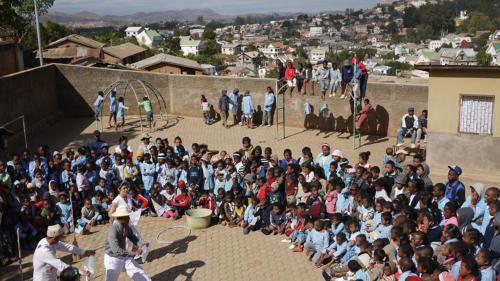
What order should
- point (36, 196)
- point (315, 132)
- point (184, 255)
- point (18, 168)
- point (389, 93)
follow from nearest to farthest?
point (184, 255) → point (36, 196) → point (18, 168) → point (389, 93) → point (315, 132)

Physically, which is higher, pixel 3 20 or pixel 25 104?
pixel 3 20

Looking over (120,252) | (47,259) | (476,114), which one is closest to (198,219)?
(120,252)

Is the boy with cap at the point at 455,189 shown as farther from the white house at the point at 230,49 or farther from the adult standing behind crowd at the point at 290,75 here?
the white house at the point at 230,49

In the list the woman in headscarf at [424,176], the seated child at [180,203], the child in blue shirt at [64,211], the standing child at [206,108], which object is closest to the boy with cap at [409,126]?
the woman in headscarf at [424,176]

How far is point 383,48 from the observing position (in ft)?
655

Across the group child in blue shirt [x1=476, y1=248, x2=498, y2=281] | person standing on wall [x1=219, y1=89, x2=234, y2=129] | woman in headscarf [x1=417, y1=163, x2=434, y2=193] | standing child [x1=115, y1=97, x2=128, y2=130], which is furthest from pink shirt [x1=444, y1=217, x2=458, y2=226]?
standing child [x1=115, y1=97, x2=128, y2=130]

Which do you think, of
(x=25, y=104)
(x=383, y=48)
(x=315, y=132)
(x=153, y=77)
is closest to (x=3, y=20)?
(x=25, y=104)

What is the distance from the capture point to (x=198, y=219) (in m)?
11.2

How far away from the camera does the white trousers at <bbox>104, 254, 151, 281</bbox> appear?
25.6ft

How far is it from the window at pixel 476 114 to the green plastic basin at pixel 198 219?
7076 millimetres

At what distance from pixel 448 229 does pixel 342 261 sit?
2137mm

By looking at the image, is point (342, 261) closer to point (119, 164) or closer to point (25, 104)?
point (119, 164)

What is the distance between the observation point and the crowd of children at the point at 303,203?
773 cm

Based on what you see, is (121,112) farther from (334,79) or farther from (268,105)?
(334,79)
